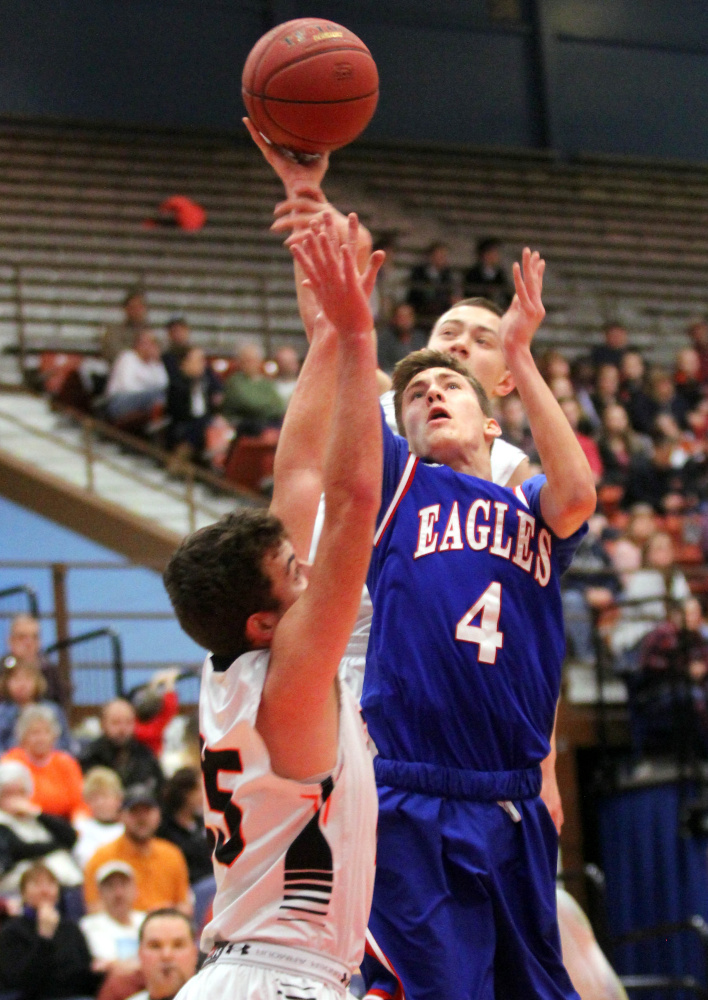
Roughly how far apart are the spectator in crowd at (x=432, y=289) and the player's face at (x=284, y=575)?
11.3 meters

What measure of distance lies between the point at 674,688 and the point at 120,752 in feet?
12.4

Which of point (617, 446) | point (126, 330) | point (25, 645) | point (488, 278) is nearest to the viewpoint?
point (25, 645)

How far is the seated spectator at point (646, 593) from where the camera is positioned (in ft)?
33.5

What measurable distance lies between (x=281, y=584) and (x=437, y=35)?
1483cm

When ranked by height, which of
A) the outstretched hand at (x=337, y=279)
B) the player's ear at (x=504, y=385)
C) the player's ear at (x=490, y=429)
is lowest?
the player's ear at (x=490, y=429)

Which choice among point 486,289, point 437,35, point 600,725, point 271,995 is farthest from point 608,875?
point 437,35

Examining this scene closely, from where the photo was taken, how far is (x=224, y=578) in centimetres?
261

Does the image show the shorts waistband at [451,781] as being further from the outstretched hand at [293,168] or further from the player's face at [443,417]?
the outstretched hand at [293,168]

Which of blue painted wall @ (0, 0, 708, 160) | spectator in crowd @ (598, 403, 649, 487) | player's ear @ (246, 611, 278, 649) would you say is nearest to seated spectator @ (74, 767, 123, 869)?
player's ear @ (246, 611, 278, 649)

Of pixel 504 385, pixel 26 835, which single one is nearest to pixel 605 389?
pixel 26 835

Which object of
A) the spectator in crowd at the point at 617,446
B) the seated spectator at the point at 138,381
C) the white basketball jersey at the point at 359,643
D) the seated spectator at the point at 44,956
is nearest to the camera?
the white basketball jersey at the point at 359,643

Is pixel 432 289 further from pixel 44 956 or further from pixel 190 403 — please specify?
pixel 44 956

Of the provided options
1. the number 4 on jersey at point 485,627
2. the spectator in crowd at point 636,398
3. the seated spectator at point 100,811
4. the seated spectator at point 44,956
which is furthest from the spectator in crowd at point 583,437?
the number 4 on jersey at point 485,627

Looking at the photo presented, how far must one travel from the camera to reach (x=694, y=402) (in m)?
14.3
